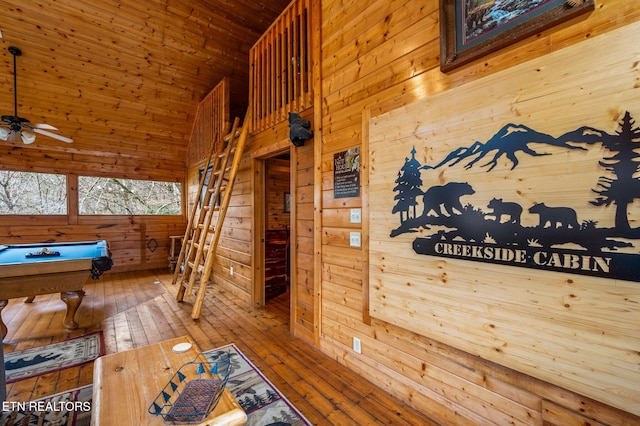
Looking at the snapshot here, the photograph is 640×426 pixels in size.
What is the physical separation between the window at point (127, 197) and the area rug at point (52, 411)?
5007mm

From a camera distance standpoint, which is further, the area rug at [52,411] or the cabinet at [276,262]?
the cabinet at [276,262]

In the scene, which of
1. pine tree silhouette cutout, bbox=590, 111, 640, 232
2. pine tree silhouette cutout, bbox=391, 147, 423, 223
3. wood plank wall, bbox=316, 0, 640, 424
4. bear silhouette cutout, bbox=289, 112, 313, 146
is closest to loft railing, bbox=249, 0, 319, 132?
bear silhouette cutout, bbox=289, 112, 313, 146

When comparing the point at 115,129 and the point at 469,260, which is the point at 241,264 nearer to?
the point at 469,260

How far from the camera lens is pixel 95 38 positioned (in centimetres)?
414

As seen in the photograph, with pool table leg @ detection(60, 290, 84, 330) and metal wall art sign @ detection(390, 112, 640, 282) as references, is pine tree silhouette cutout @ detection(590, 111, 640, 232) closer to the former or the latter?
metal wall art sign @ detection(390, 112, 640, 282)

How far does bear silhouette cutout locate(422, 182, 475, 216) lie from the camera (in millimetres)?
1558

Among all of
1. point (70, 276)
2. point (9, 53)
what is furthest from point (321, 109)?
point (9, 53)

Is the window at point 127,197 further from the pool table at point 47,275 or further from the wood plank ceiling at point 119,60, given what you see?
the pool table at point 47,275

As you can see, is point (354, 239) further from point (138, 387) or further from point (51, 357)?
point (51, 357)

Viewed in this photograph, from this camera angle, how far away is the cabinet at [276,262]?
4.55 metres

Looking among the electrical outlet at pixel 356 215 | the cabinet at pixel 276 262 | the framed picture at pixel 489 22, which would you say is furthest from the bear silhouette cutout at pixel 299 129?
the cabinet at pixel 276 262

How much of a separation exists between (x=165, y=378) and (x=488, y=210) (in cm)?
189

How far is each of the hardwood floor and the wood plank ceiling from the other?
3.19m

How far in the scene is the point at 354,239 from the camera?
231 cm
